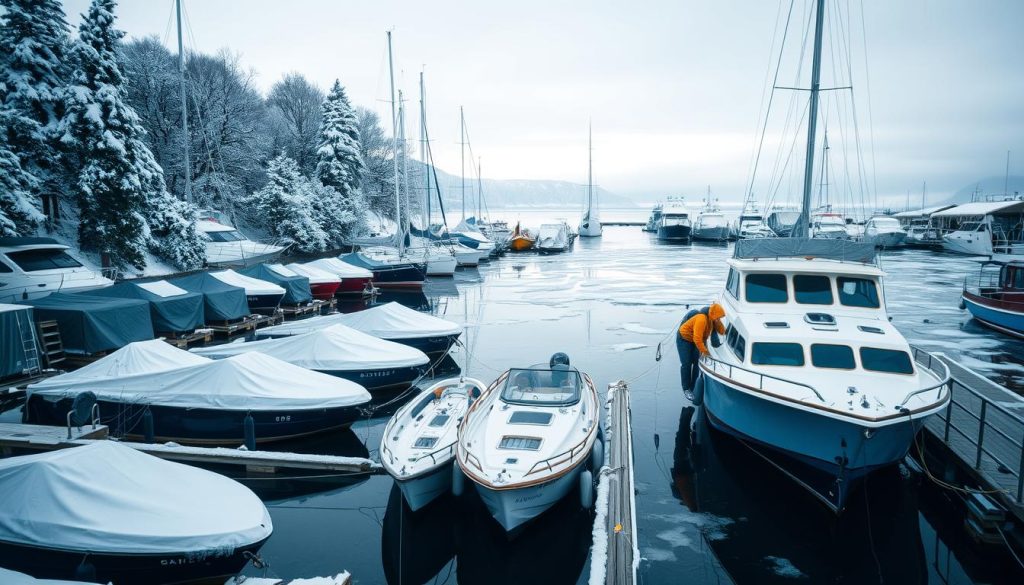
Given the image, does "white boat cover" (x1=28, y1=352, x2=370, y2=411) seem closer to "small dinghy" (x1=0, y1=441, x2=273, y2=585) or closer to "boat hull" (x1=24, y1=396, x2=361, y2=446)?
"boat hull" (x1=24, y1=396, x2=361, y2=446)

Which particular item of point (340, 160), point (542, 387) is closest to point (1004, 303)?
point (542, 387)

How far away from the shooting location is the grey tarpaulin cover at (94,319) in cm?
1791

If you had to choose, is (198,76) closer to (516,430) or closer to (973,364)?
(516,430)

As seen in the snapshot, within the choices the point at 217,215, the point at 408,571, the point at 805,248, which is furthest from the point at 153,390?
the point at 217,215

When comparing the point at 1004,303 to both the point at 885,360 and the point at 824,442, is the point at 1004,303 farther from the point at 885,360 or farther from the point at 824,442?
the point at 824,442

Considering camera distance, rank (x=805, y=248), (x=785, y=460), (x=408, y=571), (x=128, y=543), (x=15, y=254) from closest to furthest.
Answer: (x=128, y=543) < (x=408, y=571) < (x=785, y=460) < (x=805, y=248) < (x=15, y=254)

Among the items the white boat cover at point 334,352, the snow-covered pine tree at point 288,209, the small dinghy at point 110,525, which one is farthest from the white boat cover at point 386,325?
the snow-covered pine tree at point 288,209

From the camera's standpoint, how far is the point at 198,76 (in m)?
48.9

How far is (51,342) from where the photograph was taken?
1778 cm

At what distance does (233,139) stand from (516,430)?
45.0m

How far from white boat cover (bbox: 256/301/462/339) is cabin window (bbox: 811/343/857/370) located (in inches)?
489

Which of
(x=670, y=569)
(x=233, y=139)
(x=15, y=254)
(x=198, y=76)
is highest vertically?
(x=198, y=76)

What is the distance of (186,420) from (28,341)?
697cm

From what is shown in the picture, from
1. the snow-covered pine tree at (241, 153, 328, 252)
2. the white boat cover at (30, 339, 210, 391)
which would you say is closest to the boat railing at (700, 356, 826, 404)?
the white boat cover at (30, 339, 210, 391)
